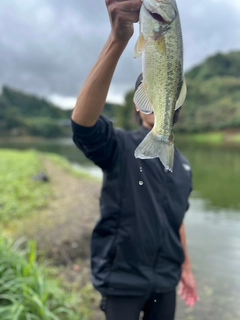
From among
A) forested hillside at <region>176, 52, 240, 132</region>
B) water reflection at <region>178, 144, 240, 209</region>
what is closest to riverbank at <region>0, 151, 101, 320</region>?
water reflection at <region>178, 144, 240, 209</region>

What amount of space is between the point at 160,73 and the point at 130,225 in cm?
112

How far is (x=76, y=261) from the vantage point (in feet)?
17.8

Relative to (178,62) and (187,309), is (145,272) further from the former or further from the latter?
(187,309)

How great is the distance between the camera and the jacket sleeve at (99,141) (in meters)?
1.90

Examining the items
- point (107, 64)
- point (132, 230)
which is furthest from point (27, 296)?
point (107, 64)

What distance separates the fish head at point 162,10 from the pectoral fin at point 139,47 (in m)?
0.08

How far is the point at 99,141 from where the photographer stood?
1975 mm

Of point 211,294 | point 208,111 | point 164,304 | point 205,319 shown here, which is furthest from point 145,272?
point 208,111

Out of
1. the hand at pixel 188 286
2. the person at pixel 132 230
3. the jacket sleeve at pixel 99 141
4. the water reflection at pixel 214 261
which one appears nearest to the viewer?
the jacket sleeve at pixel 99 141

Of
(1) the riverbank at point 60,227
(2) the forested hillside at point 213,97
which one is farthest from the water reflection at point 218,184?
(1) the riverbank at point 60,227

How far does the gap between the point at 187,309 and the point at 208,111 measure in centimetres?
3956

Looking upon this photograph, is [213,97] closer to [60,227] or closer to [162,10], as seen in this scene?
[60,227]

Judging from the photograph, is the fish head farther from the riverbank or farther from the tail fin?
the riverbank

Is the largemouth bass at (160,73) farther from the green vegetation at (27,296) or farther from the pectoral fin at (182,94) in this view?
the green vegetation at (27,296)
